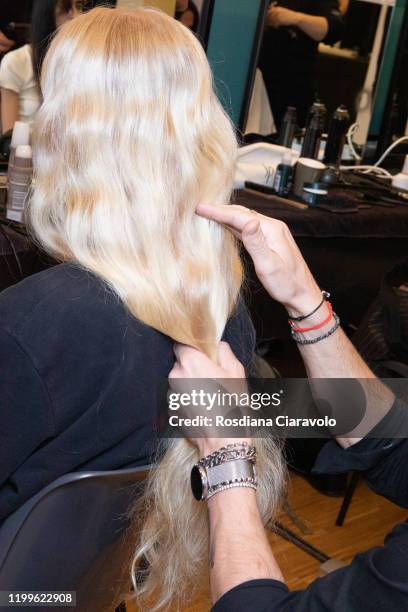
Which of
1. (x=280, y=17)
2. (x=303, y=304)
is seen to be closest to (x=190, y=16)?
(x=280, y=17)

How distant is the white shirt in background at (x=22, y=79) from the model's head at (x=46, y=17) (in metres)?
0.03

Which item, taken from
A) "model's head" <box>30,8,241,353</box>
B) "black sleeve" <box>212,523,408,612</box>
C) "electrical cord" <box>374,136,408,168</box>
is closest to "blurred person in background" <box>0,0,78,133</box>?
"model's head" <box>30,8,241,353</box>

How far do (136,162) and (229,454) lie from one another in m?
0.42

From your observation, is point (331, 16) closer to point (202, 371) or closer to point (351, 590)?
point (202, 371)

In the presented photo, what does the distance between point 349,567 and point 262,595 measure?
9cm

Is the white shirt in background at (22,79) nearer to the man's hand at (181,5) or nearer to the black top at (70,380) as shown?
the man's hand at (181,5)

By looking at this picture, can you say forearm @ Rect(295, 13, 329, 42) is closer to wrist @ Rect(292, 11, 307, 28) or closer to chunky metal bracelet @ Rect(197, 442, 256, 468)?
wrist @ Rect(292, 11, 307, 28)

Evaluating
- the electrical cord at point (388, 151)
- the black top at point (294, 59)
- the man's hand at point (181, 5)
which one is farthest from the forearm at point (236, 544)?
the electrical cord at point (388, 151)

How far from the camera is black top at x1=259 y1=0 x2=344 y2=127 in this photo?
10.4 feet

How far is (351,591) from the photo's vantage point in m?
0.80

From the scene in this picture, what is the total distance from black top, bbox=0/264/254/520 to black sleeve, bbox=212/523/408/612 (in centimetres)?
31

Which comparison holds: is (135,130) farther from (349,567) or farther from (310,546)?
(310,546)

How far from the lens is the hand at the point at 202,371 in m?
0.98

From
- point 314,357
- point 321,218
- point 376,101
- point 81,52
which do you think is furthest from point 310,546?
point 376,101
